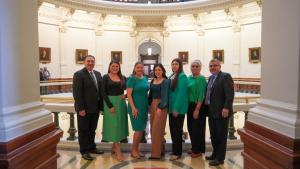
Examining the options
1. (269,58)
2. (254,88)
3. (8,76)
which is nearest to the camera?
(8,76)

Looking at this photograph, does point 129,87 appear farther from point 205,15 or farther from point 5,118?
point 205,15

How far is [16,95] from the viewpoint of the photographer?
7.12ft

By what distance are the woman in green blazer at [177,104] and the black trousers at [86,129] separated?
1429 mm

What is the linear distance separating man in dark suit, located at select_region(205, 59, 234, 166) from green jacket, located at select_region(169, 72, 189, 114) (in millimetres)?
424

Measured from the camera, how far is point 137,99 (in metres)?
4.86

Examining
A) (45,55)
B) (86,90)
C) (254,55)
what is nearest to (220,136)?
(86,90)

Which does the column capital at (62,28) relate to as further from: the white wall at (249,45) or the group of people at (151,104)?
the group of people at (151,104)

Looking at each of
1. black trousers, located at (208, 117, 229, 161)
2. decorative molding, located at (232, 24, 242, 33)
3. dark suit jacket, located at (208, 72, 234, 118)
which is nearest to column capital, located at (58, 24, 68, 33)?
decorative molding, located at (232, 24, 242, 33)

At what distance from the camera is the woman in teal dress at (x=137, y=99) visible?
15.9ft

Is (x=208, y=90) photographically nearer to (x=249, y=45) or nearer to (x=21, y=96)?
(x=21, y=96)

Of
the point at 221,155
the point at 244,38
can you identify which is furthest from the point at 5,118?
the point at 244,38

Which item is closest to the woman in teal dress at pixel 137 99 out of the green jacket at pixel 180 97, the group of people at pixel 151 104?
the group of people at pixel 151 104

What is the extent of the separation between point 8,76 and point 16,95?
17 cm

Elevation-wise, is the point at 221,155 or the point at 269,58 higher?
the point at 269,58
